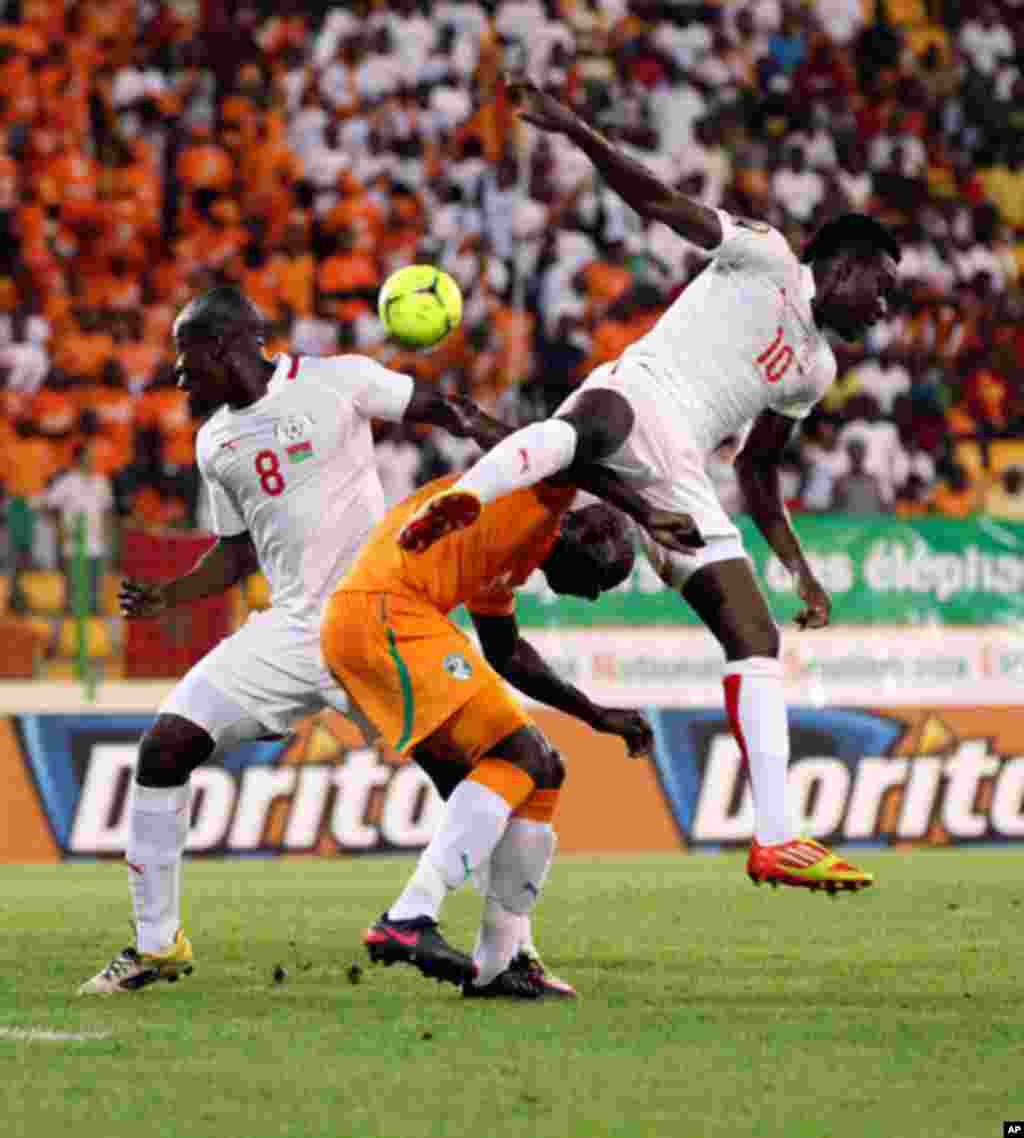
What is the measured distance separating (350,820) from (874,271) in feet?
24.0

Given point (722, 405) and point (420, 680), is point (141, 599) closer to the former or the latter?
point (420, 680)

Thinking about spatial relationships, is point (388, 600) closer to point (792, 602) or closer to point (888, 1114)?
→ point (888, 1114)

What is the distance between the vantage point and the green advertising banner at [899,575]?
15859mm

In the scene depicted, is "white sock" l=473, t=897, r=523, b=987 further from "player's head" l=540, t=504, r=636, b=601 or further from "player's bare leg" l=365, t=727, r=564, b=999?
"player's head" l=540, t=504, r=636, b=601

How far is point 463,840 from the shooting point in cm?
752

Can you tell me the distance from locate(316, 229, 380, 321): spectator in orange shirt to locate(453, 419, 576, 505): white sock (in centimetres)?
1412

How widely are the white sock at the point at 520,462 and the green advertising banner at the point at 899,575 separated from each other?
8.02 meters

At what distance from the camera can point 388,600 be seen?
7691 millimetres

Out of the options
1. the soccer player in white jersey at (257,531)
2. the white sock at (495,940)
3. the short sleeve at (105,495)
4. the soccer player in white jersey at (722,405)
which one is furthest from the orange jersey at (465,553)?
the short sleeve at (105,495)

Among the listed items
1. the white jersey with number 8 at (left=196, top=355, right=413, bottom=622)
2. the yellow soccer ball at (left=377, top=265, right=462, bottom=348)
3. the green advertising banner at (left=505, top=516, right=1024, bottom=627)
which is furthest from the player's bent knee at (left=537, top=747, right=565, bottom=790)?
the green advertising banner at (left=505, top=516, right=1024, bottom=627)

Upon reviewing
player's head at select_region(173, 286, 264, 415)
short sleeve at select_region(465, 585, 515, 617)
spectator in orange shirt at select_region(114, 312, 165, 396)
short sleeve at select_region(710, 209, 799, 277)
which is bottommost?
spectator in orange shirt at select_region(114, 312, 165, 396)

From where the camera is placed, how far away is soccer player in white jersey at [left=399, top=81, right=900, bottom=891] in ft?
25.3

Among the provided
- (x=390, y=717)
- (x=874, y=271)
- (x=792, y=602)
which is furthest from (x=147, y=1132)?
(x=792, y=602)

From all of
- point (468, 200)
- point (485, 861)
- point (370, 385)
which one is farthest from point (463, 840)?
point (468, 200)
